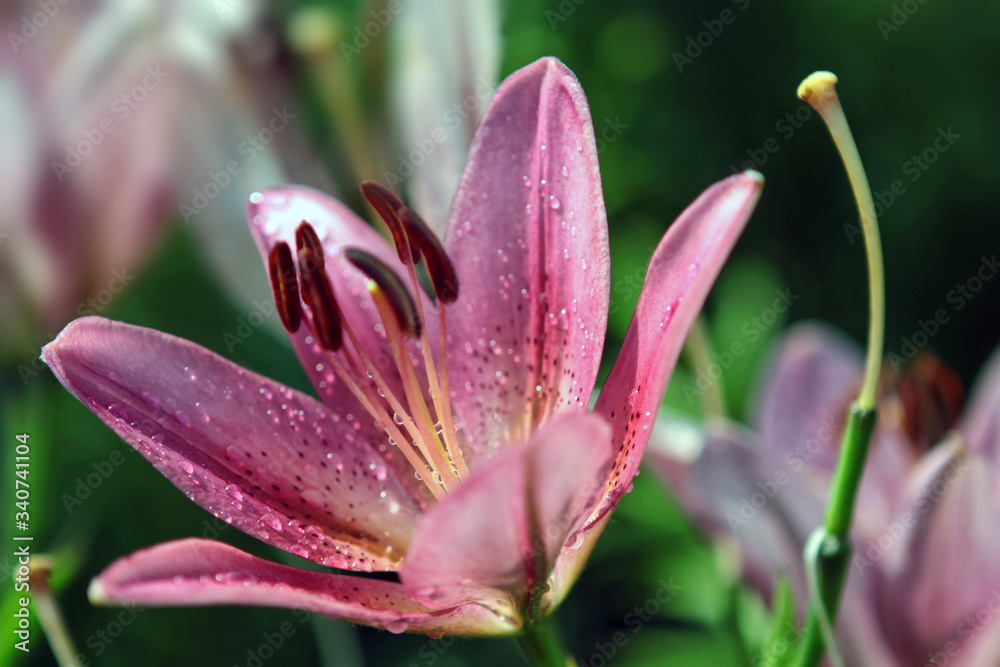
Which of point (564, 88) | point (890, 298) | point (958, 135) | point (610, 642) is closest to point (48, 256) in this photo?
point (564, 88)

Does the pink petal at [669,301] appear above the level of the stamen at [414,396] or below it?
above

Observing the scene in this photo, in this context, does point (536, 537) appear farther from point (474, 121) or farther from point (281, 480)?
point (474, 121)

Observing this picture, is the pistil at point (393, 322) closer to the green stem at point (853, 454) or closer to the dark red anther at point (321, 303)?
the dark red anther at point (321, 303)

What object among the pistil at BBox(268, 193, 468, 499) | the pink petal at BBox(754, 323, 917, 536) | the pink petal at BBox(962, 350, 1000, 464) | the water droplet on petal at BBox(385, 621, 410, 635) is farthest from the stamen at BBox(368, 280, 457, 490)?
the pink petal at BBox(962, 350, 1000, 464)

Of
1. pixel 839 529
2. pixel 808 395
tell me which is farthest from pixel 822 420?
pixel 839 529

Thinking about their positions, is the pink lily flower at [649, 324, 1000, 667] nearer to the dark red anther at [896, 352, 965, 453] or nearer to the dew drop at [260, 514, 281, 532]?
the dark red anther at [896, 352, 965, 453]

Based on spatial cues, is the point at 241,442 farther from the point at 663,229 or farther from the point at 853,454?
the point at 663,229

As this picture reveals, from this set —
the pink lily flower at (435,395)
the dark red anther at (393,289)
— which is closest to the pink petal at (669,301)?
the pink lily flower at (435,395)
